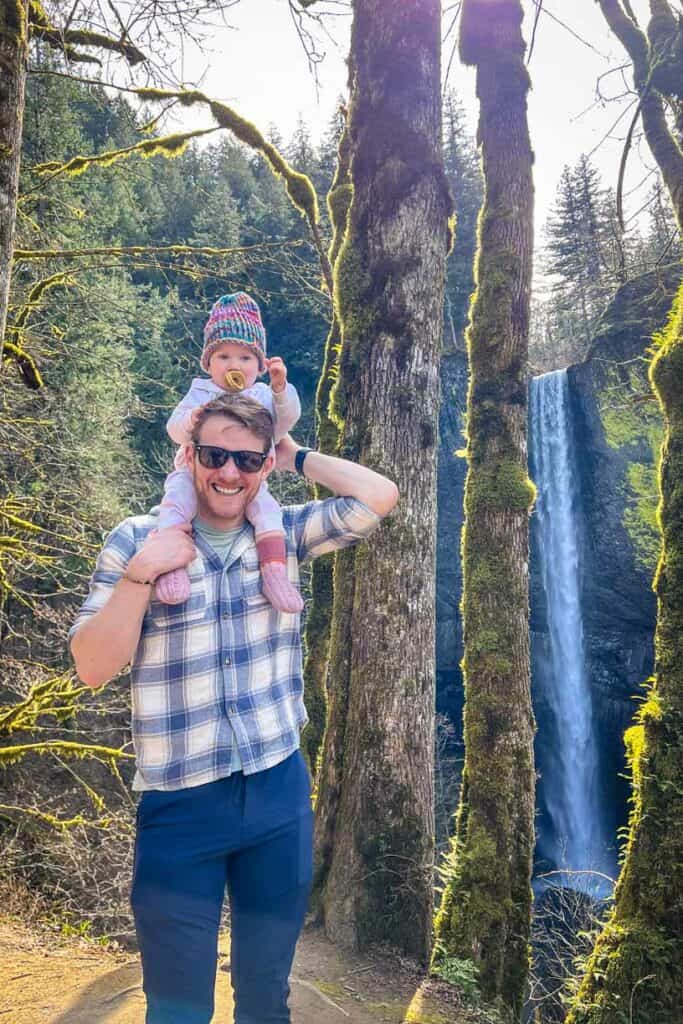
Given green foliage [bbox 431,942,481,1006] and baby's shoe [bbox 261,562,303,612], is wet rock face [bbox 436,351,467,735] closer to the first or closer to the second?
green foliage [bbox 431,942,481,1006]

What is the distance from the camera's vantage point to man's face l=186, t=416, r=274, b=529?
193cm

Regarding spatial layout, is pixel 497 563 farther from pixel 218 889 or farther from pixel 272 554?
pixel 218 889

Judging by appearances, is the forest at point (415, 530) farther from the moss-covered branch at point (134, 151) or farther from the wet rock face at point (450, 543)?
the wet rock face at point (450, 543)

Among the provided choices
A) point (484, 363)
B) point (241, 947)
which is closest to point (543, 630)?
point (484, 363)

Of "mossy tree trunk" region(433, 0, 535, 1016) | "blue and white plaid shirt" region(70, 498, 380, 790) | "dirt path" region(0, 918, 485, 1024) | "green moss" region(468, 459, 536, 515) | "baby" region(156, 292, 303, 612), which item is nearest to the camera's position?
"blue and white plaid shirt" region(70, 498, 380, 790)

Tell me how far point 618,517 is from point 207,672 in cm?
1780

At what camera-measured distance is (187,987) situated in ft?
5.38

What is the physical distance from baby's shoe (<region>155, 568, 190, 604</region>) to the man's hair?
0.43 metres

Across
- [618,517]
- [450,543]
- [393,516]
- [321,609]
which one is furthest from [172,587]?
Answer: [450,543]

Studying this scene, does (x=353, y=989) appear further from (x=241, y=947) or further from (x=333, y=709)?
(x=241, y=947)

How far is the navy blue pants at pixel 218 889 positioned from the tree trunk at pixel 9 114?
60.0 inches

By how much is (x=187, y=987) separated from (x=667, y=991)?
108 inches

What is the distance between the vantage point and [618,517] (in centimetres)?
1794

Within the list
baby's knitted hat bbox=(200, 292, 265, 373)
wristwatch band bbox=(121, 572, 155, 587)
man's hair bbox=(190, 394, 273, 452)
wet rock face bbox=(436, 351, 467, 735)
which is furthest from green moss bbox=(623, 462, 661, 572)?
→ wristwatch band bbox=(121, 572, 155, 587)
